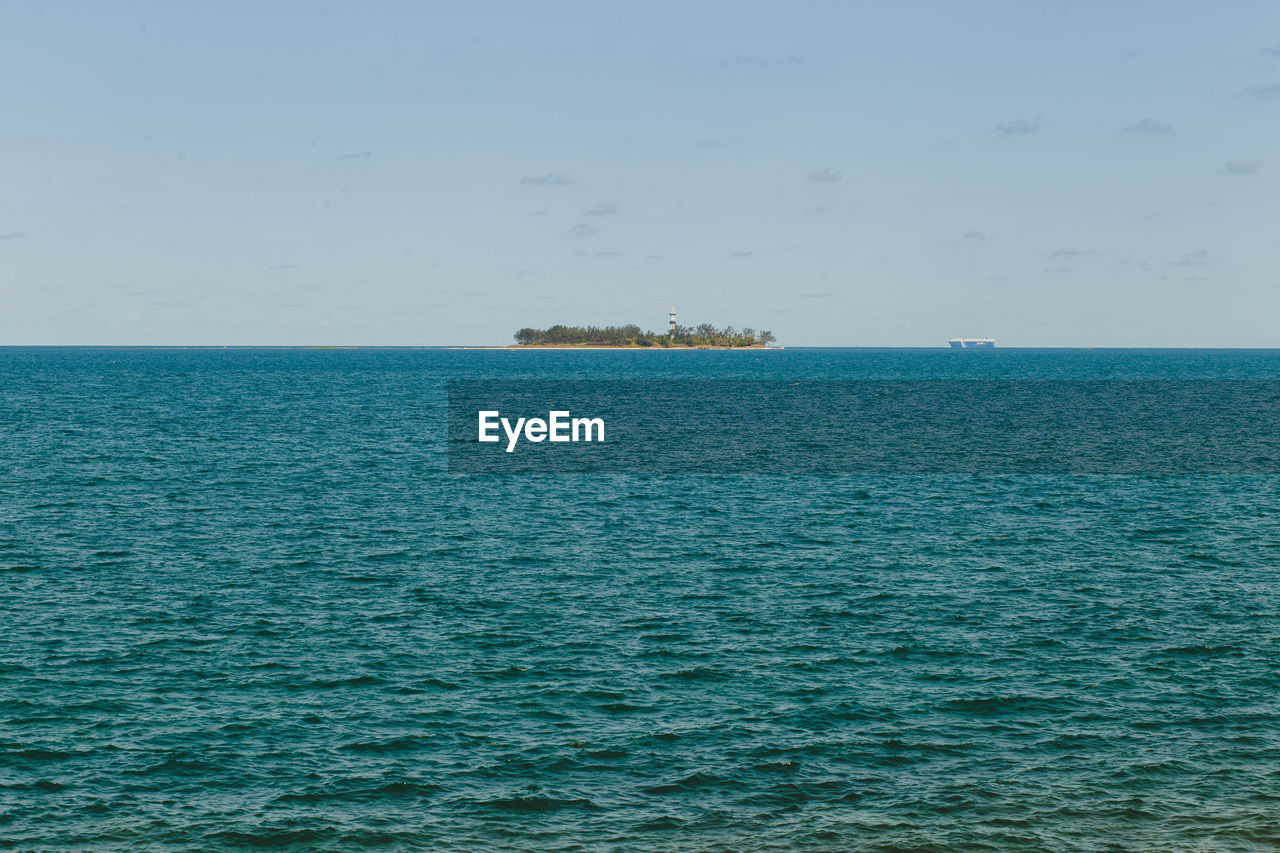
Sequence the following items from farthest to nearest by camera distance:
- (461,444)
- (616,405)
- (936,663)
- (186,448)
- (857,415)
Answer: (616,405) < (857,415) < (461,444) < (186,448) < (936,663)

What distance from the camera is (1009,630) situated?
116ft

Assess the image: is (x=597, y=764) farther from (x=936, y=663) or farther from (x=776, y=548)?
(x=776, y=548)

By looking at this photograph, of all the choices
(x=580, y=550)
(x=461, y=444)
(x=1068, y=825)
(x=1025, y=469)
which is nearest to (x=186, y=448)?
(x=461, y=444)

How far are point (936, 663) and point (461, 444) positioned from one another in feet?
244

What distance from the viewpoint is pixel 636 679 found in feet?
99.5

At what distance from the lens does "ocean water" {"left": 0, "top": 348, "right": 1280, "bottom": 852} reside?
875 inches

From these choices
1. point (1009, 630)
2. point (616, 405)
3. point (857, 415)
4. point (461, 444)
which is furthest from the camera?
point (616, 405)

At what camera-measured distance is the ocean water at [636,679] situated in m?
22.2
